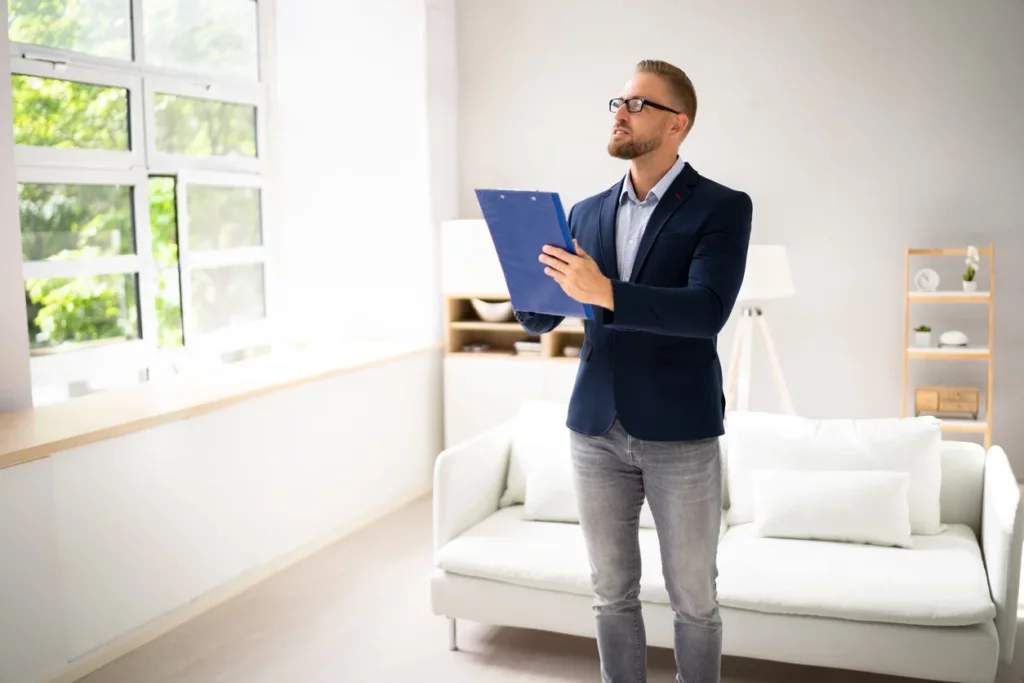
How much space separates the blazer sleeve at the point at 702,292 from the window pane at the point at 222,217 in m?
3.32

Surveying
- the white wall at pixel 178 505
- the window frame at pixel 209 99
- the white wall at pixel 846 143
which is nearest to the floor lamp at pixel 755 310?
the white wall at pixel 846 143

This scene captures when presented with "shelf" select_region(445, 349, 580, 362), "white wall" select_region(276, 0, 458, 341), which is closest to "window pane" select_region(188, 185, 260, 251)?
"white wall" select_region(276, 0, 458, 341)

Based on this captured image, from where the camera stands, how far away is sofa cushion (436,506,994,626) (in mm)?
2609

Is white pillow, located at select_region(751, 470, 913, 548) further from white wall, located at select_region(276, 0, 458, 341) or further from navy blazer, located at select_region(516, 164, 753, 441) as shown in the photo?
white wall, located at select_region(276, 0, 458, 341)

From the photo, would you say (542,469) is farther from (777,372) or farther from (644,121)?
(777,372)

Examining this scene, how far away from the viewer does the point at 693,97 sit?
2072 mm

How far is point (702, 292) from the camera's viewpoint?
192cm

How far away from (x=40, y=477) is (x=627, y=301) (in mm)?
1860

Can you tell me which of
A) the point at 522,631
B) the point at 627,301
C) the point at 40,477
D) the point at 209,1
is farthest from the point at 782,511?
the point at 209,1

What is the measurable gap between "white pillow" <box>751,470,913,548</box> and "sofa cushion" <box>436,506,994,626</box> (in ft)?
0.11

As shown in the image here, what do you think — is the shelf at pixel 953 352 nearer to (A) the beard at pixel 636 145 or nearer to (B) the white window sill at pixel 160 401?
(B) the white window sill at pixel 160 401

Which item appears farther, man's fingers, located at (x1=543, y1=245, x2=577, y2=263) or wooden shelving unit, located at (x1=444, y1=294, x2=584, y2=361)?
wooden shelving unit, located at (x1=444, y1=294, x2=584, y2=361)

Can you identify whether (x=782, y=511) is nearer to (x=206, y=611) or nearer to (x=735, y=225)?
(x=735, y=225)

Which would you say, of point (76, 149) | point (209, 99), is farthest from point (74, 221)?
point (209, 99)
